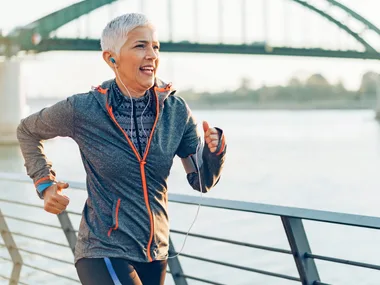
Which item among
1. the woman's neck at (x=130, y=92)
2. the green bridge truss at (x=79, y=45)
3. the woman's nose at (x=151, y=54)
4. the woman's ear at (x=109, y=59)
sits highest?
the green bridge truss at (x=79, y=45)

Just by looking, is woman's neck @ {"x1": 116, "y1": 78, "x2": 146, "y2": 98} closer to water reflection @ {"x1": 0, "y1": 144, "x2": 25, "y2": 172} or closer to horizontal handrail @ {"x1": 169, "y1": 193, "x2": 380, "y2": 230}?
horizontal handrail @ {"x1": 169, "y1": 193, "x2": 380, "y2": 230}

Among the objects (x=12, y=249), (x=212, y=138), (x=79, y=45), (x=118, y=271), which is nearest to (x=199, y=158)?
(x=212, y=138)

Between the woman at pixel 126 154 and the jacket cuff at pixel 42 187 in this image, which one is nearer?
the woman at pixel 126 154

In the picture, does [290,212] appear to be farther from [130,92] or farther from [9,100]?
[9,100]

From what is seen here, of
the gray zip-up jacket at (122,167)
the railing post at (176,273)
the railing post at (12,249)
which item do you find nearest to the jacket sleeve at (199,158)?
the gray zip-up jacket at (122,167)

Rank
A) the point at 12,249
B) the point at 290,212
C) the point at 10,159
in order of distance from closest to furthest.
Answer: the point at 290,212, the point at 12,249, the point at 10,159

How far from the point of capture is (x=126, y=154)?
5.61 ft

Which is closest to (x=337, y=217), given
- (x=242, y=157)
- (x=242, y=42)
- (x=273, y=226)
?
(x=273, y=226)

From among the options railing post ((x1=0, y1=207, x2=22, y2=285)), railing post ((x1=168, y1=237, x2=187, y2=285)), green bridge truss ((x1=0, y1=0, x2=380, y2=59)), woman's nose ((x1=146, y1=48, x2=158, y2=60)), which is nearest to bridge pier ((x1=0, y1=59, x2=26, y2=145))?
green bridge truss ((x1=0, y1=0, x2=380, y2=59))

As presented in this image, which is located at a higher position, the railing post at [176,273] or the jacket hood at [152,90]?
the jacket hood at [152,90]

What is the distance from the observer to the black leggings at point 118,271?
1.66 metres

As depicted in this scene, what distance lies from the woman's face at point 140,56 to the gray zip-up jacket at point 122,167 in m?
0.06

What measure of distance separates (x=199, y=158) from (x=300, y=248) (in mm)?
398

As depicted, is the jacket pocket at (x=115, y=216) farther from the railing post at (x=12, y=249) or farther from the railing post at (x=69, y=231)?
Answer: the railing post at (x=12, y=249)
